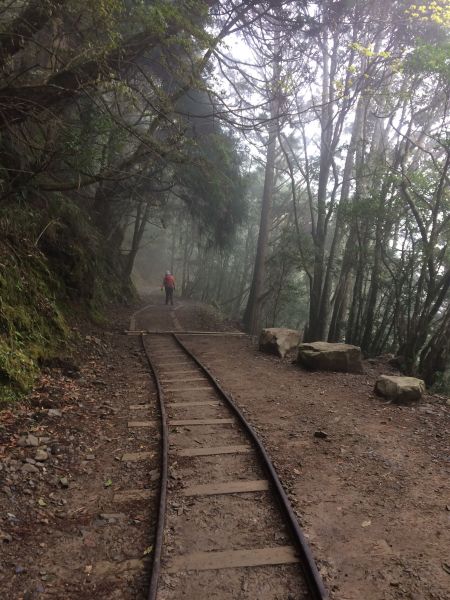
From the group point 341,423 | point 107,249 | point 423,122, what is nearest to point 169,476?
point 341,423

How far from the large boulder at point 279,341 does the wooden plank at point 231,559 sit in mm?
7407

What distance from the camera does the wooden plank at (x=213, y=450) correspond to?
482 cm

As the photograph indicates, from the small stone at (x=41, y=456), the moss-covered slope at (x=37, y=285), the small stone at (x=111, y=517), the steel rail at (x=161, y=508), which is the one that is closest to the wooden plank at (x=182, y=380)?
the steel rail at (x=161, y=508)

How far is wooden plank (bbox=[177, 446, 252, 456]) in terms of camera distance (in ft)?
15.8

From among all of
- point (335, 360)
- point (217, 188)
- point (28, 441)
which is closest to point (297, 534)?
point (28, 441)

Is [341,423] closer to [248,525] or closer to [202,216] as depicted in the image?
[248,525]

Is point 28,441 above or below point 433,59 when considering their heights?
below

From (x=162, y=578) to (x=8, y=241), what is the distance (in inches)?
254

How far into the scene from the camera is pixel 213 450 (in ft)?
16.1

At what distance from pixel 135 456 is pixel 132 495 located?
0.78 meters

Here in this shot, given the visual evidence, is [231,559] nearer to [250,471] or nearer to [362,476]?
[250,471]

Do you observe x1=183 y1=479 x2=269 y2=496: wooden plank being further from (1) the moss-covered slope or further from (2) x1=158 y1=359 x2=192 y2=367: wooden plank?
(2) x1=158 y1=359 x2=192 y2=367: wooden plank

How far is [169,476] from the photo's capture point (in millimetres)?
4277

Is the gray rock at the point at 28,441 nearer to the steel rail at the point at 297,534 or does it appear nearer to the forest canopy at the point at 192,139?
the forest canopy at the point at 192,139
